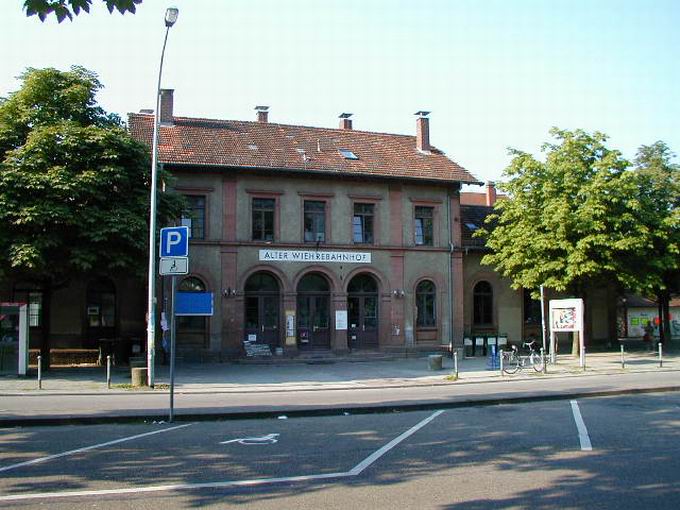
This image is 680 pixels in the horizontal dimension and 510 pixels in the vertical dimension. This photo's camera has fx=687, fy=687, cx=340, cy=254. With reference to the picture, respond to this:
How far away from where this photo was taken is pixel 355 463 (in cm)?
850

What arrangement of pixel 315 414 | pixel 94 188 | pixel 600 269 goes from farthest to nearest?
pixel 600 269 → pixel 94 188 → pixel 315 414

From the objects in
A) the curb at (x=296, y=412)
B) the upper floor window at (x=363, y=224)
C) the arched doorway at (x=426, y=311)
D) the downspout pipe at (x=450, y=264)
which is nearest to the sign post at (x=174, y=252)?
the curb at (x=296, y=412)

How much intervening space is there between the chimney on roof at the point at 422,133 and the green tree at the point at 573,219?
499cm

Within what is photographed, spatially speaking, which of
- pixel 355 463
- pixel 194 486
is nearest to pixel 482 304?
pixel 355 463

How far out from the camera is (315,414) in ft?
44.0

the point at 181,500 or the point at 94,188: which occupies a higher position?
the point at 94,188

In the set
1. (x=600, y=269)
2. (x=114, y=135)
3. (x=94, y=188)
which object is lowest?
(x=600, y=269)

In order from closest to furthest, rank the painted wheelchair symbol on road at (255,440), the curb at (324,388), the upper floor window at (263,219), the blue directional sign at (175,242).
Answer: the painted wheelchair symbol on road at (255,440), the blue directional sign at (175,242), the curb at (324,388), the upper floor window at (263,219)

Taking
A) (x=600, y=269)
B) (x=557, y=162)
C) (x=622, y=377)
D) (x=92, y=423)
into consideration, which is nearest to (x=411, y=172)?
(x=557, y=162)

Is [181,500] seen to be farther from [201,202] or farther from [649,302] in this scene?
[649,302]

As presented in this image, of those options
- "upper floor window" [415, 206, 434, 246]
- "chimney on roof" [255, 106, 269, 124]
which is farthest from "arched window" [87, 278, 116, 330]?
"upper floor window" [415, 206, 434, 246]

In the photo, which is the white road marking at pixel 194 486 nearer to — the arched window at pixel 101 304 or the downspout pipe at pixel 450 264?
the arched window at pixel 101 304

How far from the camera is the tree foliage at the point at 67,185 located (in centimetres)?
2091

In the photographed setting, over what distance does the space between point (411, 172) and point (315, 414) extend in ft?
66.0
